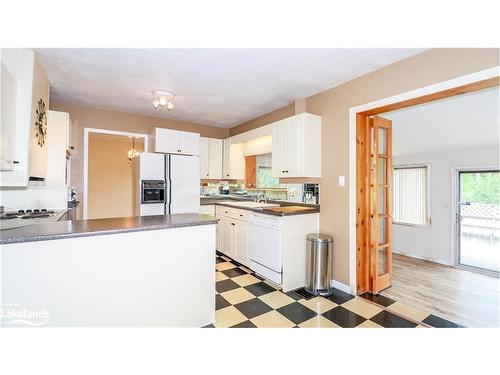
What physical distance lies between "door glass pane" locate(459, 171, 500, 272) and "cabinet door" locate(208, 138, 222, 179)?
4.30 m

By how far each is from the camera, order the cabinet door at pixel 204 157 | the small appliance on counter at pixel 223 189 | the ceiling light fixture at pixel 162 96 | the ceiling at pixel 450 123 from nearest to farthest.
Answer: the ceiling at pixel 450 123
the ceiling light fixture at pixel 162 96
the cabinet door at pixel 204 157
the small appliance on counter at pixel 223 189

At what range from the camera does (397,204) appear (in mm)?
4750

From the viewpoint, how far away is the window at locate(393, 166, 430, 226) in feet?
14.2

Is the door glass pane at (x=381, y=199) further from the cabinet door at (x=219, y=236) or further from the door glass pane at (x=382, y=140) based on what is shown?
the cabinet door at (x=219, y=236)

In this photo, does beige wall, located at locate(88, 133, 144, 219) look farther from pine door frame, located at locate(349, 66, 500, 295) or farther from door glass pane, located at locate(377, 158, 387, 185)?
door glass pane, located at locate(377, 158, 387, 185)

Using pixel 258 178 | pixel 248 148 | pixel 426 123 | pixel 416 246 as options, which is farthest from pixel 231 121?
pixel 416 246

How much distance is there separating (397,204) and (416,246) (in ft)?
2.90

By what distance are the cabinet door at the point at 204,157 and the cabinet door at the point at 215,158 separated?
6cm

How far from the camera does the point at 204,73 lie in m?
2.45

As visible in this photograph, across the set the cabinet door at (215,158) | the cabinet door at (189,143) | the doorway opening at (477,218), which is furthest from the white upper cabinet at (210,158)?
the doorway opening at (477,218)

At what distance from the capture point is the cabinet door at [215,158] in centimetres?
460

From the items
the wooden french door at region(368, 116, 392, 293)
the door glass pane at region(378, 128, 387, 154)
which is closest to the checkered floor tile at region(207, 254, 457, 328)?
the wooden french door at region(368, 116, 392, 293)
